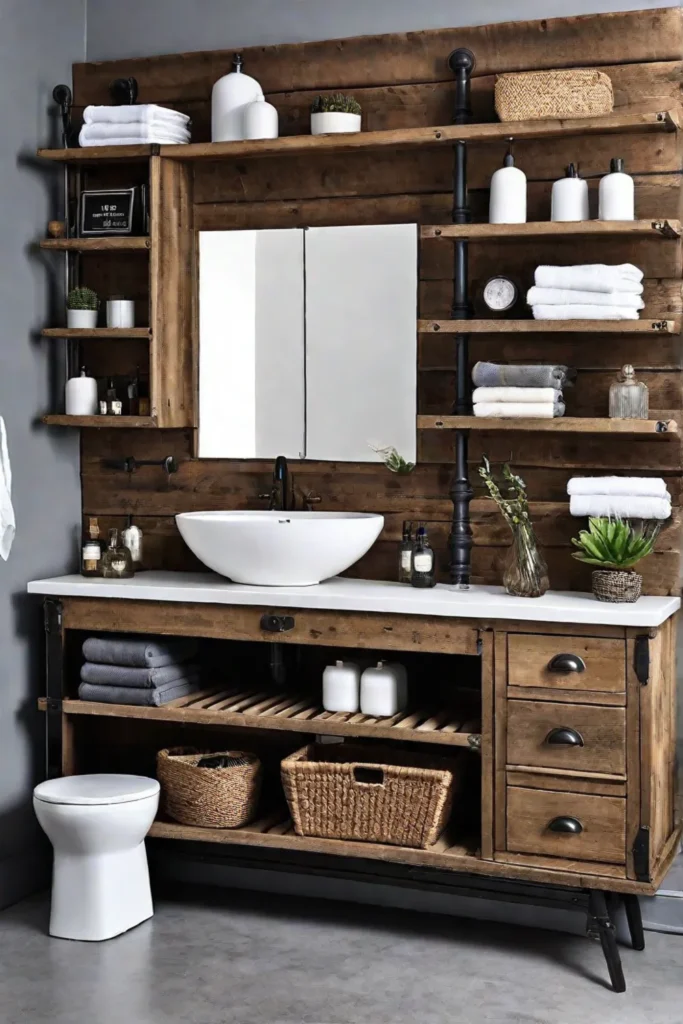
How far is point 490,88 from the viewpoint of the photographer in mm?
3527

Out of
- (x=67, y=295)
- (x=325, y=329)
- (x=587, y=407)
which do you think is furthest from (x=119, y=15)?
(x=587, y=407)

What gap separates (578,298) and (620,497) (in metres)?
0.53

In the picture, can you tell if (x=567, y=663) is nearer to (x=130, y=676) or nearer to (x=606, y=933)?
(x=606, y=933)

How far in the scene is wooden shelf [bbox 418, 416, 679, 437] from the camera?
3232 mm

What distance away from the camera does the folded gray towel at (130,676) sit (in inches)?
137

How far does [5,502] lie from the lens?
11.0ft

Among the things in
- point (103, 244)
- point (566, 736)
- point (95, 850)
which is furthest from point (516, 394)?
point (95, 850)

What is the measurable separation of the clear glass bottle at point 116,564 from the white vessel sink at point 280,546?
33cm

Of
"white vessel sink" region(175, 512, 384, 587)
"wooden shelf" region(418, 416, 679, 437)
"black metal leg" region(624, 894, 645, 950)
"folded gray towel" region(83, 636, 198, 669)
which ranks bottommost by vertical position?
"black metal leg" region(624, 894, 645, 950)

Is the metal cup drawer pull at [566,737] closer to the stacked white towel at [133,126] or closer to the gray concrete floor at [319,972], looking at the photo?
the gray concrete floor at [319,972]

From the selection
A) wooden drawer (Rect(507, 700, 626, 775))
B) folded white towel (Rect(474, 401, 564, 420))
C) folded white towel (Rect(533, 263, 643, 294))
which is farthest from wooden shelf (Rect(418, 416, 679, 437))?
wooden drawer (Rect(507, 700, 626, 775))

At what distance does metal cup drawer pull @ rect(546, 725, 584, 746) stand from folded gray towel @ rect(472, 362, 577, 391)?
2.90 ft

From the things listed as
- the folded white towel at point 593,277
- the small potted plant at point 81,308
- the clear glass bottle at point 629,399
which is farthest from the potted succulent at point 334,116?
the clear glass bottle at point 629,399

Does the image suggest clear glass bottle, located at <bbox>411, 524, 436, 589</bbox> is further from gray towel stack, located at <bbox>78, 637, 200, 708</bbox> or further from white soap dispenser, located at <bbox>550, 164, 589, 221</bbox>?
white soap dispenser, located at <bbox>550, 164, 589, 221</bbox>
